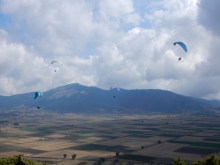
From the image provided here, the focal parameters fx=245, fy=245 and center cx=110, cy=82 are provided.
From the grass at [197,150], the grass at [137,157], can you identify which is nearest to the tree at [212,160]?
the grass at [137,157]

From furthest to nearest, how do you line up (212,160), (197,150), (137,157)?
(197,150) → (137,157) → (212,160)

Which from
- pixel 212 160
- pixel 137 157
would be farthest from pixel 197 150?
pixel 212 160

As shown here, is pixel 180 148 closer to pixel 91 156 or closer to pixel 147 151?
pixel 147 151

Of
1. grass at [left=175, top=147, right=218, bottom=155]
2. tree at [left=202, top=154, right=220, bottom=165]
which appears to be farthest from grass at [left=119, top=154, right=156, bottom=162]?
tree at [left=202, top=154, right=220, bottom=165]

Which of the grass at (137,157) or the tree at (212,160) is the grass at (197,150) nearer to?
the grass at (137,157)

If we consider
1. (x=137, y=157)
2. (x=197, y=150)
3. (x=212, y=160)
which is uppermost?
(x=212, y=160)

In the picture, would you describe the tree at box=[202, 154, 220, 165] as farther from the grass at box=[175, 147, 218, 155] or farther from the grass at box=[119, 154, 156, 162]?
the grass at box=[175, 147, 218, 155]

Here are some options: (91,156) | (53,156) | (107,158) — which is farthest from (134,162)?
(53,156)

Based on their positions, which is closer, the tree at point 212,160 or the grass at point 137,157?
the tree at point 212,160

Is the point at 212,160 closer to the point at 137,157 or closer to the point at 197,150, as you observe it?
the point at 137,157

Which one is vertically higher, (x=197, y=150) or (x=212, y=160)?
(x=212, y=160)

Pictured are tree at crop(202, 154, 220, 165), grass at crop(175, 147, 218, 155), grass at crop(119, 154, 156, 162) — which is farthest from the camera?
grass at crop(175, 147, 218, 155)

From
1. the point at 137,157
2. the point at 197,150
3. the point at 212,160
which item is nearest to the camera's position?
the point at 212,160
